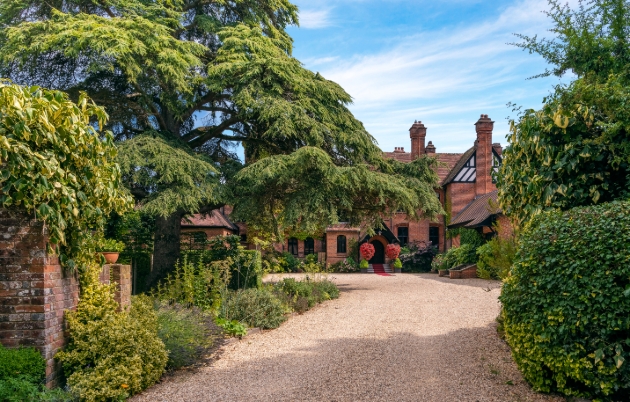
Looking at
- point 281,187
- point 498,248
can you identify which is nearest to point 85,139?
point 498,248

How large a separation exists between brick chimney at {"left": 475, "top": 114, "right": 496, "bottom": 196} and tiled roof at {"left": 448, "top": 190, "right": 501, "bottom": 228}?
1.10 m

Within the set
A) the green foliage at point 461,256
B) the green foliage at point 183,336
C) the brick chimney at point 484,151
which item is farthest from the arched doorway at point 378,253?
the green foliage at point 183,336

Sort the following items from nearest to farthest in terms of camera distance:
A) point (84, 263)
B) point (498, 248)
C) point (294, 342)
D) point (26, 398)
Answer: point (26, 398) < point (84, 263) < point (294, 342) < point (498, 248)

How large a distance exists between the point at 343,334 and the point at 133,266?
8352mm

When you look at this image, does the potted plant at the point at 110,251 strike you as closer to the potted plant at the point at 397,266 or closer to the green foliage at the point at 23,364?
the green foliage at the point at 23,364

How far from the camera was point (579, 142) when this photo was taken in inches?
242

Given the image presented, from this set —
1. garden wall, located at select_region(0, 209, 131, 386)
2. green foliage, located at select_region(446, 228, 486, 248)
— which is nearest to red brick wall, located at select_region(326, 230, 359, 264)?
green foliage, located at select_region(446, 228, 486, 248)

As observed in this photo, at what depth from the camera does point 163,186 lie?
13336mm

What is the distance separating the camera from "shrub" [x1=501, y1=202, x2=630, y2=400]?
465cm

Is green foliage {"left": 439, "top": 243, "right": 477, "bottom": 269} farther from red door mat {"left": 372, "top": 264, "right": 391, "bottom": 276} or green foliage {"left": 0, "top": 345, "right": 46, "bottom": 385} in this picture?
green foliage {"left": 0, "top": 345, "right": 46, "bottom": 385}

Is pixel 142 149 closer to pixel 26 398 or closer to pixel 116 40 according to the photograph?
pixel 116 40

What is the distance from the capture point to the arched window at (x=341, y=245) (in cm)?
3244

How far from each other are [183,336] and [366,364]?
2.63 meters

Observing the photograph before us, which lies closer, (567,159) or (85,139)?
(85,139)
